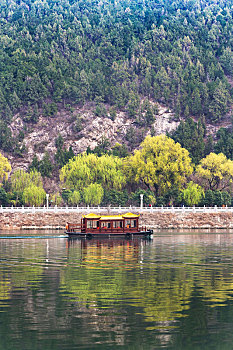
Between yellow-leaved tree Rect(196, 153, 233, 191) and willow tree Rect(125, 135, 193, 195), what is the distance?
482cm

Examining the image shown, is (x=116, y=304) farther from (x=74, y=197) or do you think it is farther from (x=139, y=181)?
(x=139, y=181)

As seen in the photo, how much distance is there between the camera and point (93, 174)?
147500 millimetres

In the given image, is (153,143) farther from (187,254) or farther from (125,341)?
(125,341)

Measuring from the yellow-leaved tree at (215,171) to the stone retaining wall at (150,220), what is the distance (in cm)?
2648

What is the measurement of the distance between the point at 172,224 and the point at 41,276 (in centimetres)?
8062

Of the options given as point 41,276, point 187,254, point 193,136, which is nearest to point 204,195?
point 193,136

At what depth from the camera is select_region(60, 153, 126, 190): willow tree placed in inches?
5709

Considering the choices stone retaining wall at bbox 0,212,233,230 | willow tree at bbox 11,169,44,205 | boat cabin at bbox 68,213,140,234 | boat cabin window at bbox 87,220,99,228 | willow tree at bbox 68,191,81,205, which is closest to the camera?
boat cabin at bbox 68,213,140,234

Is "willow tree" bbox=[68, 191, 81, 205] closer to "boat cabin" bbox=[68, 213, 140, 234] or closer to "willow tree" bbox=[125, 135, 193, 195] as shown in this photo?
"willow tree" bbox=[125, 135, 193, 195]

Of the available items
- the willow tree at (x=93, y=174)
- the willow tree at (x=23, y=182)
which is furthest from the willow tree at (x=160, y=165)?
the willow tree at (x=23, y=182)

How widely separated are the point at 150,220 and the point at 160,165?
24.1 meters

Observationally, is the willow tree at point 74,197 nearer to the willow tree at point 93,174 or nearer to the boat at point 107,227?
the willow tree at point 93,174

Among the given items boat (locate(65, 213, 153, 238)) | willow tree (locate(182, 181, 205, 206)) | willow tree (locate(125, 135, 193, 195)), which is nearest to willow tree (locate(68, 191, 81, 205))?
willow tree (locate(125, 135, 193, 195))

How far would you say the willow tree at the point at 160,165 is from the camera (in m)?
140
